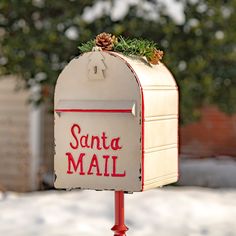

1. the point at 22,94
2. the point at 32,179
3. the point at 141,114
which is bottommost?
the point at 32,179

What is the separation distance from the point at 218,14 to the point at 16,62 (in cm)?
266

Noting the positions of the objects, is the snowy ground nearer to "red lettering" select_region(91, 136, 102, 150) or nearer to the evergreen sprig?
"red lettering" select_region(91, 136, 102, 150)

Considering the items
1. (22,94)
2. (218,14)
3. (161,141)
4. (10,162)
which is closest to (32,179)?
(10,162)

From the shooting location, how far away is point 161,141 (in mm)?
4805

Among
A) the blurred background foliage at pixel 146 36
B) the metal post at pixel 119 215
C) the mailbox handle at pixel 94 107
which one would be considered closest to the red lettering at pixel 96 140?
the mailbox handle at pixel 94 107

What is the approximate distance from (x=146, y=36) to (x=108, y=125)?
6.08 metres

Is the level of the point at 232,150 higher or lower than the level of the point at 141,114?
lower

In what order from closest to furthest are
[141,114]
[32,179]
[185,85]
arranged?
[141,114] < [185,85] < [32,179]

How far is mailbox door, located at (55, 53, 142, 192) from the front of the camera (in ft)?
15.0

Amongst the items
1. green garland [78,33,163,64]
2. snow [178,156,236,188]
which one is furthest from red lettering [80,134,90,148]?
snow [178,156,236,188]

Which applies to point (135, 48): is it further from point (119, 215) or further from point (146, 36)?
point (146, 36)

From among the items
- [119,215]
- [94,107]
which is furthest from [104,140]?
[119,215]

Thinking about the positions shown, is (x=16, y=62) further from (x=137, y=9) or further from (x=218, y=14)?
(x=218, y=14)

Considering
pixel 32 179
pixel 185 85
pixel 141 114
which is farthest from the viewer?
pixel 32 179
